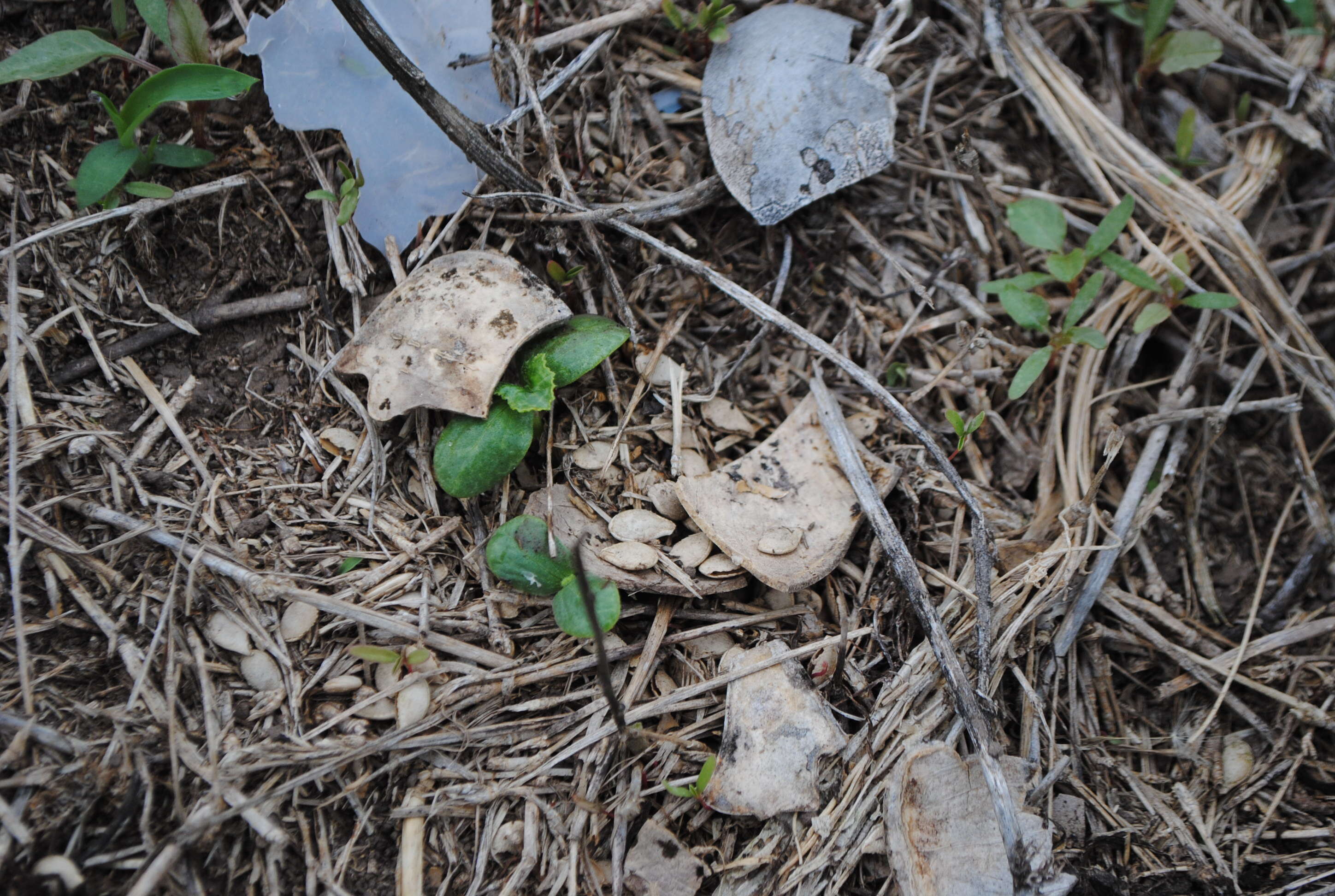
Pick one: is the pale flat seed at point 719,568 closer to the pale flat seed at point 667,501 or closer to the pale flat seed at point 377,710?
the pale flat seed at point 667,501

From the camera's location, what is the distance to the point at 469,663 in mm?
1460

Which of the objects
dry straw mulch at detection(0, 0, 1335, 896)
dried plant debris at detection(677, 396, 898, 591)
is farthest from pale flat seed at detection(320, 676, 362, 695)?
dried plant debris at detection(677, 396, 898, 591)

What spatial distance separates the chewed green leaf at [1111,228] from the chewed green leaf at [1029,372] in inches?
10.2

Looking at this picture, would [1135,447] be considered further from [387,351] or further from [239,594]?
[239,594]

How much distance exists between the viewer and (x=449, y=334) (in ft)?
5.01

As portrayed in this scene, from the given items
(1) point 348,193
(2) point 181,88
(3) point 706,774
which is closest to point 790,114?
(1) point 348,193

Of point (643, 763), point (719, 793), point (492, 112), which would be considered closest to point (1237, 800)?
point (719, 793)

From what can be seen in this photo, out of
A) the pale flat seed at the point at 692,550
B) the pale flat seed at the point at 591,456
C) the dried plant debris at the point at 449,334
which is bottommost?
the pale flat seed at the point at 692,550

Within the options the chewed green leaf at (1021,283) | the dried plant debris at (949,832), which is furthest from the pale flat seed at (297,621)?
the chewed green leaf at (1021,283)

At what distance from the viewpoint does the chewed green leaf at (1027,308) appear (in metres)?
1.73

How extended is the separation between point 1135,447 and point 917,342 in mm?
555

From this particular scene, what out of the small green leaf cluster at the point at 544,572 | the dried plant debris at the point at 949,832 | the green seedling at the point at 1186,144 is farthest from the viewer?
the green seedling at the point at 1186,144

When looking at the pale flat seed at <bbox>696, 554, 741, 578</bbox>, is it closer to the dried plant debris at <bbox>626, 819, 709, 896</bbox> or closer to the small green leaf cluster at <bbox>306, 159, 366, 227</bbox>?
the dried plant debris at <bbox>626, 819, 709, 896</bbox>

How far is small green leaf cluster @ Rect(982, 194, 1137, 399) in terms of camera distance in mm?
1701
